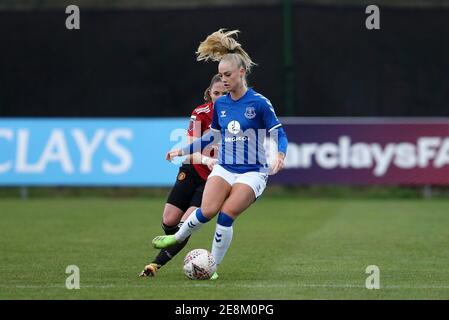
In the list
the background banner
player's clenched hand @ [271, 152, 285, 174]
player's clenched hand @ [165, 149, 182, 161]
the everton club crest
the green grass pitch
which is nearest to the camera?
the green grass pitch

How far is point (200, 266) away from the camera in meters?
9.49

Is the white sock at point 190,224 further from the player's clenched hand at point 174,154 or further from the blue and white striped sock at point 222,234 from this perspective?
the player's clenched hand at point 174,154

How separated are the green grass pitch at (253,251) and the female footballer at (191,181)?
1.68 feet

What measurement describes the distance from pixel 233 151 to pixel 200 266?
3.70 feet

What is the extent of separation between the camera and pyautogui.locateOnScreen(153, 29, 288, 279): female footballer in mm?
9438

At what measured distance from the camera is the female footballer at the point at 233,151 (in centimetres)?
944

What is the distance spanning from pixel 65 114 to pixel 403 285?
47.4 feet

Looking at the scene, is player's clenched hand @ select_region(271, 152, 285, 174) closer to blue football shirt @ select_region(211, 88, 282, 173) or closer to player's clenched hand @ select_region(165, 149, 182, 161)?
blue football shirt @ select_region(211, 88, 282, 173)

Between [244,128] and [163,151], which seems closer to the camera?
[244,128]

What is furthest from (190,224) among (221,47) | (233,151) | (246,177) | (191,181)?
(221,47)

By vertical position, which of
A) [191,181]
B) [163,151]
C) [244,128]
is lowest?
[163,151]

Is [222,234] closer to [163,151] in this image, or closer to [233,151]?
[233,151]

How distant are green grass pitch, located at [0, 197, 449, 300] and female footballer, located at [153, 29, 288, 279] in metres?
0.59

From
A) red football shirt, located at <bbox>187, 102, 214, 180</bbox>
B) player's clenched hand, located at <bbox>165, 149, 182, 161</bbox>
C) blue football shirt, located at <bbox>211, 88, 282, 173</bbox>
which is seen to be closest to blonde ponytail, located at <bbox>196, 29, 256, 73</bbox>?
blue football shirt, located at <bbox>211, 88, 282, 173</bbox>
